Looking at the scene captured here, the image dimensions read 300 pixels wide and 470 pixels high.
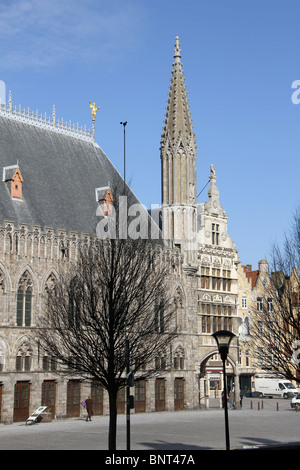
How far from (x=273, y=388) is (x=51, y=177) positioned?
33883 millimetres

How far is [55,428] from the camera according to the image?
34.6 metres

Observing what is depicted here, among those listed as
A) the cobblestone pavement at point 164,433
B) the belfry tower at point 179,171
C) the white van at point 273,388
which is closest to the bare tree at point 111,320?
the cobblestone pavement at point 164,433

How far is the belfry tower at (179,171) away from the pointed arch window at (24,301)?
14211 mm

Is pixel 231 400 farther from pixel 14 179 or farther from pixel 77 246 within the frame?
pixel 14 179

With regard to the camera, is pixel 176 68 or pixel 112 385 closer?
pixel 112 385

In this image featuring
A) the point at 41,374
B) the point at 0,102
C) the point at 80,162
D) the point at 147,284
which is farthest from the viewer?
the point at 80,162

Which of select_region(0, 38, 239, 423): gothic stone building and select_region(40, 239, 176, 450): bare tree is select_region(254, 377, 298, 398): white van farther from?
select_region(40, 239, 176, 450): bare tree

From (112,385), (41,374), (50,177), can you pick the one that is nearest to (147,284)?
(112,385)

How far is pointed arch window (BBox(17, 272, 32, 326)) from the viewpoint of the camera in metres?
40.2

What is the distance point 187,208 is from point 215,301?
8039 mm

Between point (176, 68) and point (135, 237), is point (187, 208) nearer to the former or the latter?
point (176, 68)

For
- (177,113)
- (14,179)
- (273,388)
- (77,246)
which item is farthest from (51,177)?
(273,388)

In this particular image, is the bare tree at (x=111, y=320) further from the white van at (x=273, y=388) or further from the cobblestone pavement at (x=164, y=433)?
the white van at (x=273, y=388)

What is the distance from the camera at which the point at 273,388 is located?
67.5 meters
